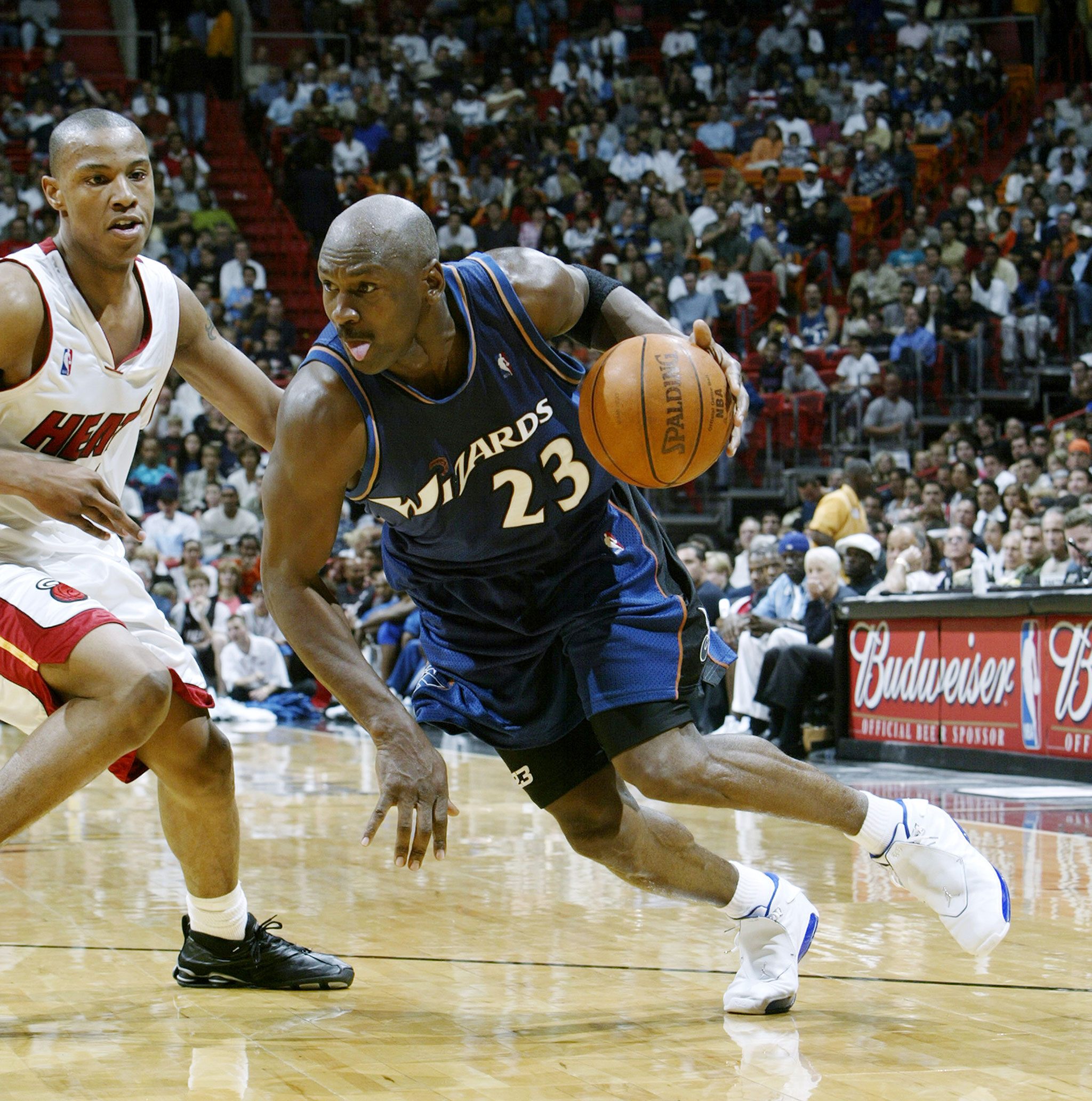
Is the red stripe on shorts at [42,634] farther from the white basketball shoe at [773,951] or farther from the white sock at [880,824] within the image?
the white sock at [880,824]

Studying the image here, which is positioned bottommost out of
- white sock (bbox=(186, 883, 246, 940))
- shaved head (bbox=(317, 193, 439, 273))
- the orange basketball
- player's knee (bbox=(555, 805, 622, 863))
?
white sock (bbox=(186, 883, 246, 940))

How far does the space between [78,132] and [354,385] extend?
811 millimetres

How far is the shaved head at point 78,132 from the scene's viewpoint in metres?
3.03

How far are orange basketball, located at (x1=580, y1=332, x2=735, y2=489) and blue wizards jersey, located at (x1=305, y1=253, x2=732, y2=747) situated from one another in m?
0.15

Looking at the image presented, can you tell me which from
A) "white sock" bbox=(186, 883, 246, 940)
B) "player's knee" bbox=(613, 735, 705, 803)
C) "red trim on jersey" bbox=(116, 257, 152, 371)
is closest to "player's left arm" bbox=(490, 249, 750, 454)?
"player's knee" bbox=(613, 735, 705, 803)

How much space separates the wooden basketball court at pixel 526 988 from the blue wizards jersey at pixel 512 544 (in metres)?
0.64

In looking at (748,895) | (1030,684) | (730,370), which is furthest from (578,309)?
(1030,684)

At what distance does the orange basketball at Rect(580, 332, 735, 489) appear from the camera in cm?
293

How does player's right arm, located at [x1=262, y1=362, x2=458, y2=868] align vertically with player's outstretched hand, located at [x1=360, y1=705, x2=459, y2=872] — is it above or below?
above

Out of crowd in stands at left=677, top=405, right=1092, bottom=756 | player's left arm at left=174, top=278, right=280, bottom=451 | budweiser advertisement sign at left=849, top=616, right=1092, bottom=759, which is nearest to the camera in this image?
player's left arm at left=174, top=278, right=280, bottom=451

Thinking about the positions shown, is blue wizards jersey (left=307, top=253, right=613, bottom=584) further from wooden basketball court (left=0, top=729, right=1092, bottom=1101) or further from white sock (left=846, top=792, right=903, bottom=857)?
wooden basketball court (left=0, top=729, right=1092, bottom=1101)

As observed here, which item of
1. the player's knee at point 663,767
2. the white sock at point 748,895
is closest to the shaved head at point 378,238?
the player's knee at point 663,767

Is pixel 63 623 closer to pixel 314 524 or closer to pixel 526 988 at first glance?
pixel 314 524

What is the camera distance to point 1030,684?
716 centimetres
